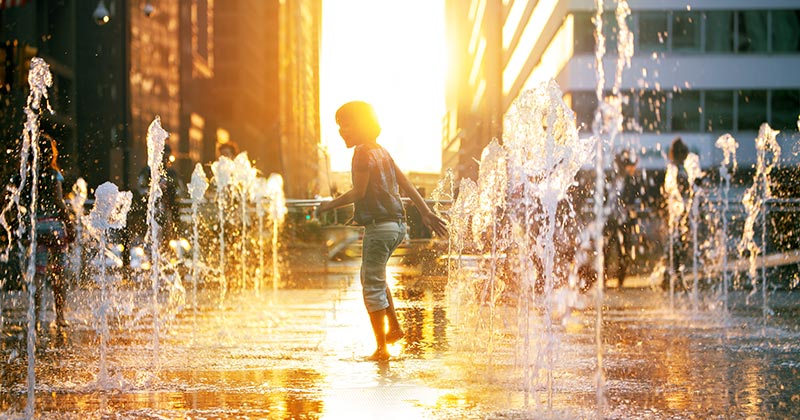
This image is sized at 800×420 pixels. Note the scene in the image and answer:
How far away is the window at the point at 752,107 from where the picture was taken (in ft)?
133

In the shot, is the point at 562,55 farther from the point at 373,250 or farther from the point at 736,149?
the point at 373,250

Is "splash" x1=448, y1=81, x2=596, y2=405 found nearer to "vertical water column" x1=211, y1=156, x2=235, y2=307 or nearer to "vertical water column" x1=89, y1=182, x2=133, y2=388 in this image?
"vertical water column" x1=89, y1=182, x2=133, y2=388

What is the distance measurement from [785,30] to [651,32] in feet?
15.6

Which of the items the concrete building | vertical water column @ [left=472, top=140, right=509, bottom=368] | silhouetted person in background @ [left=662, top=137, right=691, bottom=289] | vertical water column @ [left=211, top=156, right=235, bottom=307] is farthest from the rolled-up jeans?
the concrete building

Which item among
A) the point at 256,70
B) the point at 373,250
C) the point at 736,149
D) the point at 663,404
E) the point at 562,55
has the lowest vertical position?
the point at 663,404

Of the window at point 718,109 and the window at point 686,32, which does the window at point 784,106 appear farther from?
the window at point 686,32

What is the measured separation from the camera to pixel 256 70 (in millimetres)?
104562

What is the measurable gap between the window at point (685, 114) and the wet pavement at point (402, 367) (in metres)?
29.9

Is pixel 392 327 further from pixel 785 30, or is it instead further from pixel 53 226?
pixel 785 30

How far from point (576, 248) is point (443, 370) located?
807 cm

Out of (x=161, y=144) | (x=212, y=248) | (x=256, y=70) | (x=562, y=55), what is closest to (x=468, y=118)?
(x=256, y=70)

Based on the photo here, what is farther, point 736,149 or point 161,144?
point 736,149

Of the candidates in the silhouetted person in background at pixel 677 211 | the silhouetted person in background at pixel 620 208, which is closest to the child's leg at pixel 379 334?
the silhouetted person in background at pixel 620 208

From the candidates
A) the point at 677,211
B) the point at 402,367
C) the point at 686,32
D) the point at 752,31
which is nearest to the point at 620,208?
the point at 677,211
